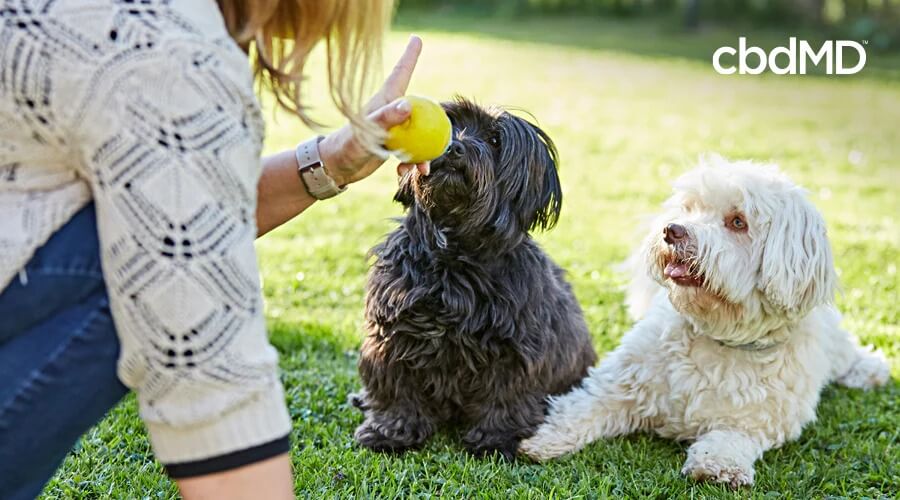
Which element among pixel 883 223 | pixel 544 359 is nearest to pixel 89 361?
pixel 544 359

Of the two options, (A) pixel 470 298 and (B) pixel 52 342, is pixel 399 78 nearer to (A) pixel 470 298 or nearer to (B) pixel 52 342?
(A) pixel 470 298

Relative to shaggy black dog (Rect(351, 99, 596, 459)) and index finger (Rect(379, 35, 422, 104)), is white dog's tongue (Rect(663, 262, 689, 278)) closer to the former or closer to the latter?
shaggy black dog (Rect(351, 99, 596, 459))

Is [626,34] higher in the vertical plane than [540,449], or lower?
lower

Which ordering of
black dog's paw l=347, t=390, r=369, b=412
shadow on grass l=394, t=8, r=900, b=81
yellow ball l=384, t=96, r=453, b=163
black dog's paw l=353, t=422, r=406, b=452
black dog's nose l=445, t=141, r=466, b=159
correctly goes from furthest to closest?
shadow on grass l=394, t=8, r=900, b=81 → black dog's paw l=347, t=390, r=369, b=412 → black dog's paw l=353, t=422, r=406, b=452 → black dog's nose l=445, t=141, r=466, b=159 → yellow ball l=384, t=96, r=453, b=163

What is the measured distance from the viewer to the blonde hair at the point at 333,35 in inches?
68.7

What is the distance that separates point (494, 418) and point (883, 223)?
15.1ft

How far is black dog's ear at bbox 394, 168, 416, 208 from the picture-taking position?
3.07 meters

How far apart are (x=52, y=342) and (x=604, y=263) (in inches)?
169

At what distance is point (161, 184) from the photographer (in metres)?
1.41

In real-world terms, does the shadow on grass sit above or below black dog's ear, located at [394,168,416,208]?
below

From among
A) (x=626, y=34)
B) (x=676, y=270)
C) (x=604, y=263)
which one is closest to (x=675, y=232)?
(x=676, y=270)

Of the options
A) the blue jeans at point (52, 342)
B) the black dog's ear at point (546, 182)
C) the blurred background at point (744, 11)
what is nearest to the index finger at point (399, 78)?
the black dog's ear at point (546, 182)

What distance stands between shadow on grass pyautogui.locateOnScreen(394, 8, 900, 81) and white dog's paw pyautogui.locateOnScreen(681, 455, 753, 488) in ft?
44.4

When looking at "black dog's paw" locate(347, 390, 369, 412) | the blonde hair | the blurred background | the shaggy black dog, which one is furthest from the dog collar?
the blurred background
